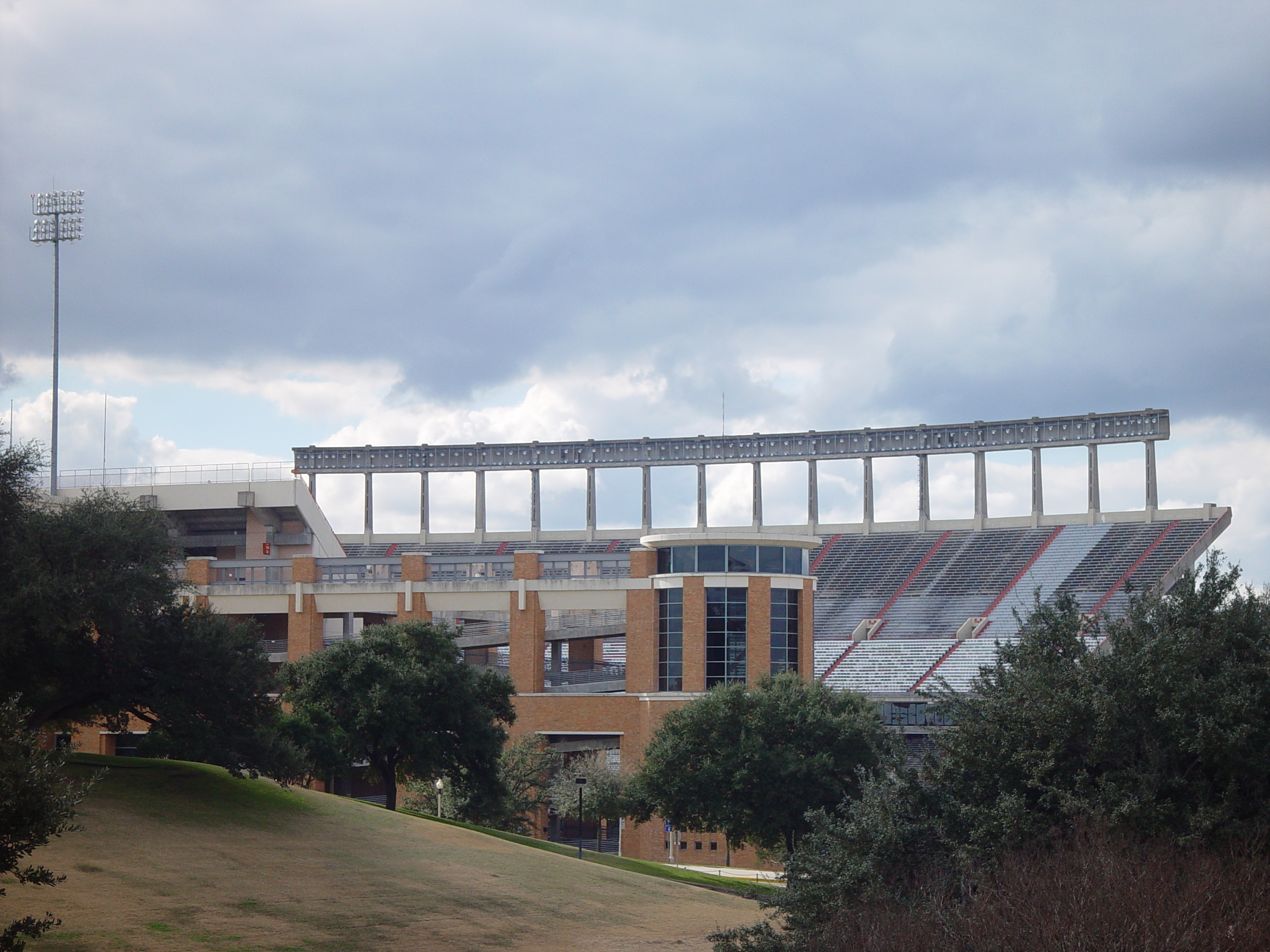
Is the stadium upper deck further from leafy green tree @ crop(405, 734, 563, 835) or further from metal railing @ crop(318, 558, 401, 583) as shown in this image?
leafy green tree @ crop(405, 734, 563, 835)

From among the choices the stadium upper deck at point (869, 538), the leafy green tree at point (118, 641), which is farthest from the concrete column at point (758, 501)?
the leafy green tree at point (118, 641)

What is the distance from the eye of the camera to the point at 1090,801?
84.6 feet

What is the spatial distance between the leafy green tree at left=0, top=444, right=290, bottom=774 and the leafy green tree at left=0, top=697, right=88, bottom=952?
1709 cm

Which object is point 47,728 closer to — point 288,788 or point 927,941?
point 288,788

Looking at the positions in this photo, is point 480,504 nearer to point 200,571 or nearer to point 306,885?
point 200,571

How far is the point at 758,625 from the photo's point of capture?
210ft

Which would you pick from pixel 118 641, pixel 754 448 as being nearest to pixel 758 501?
pixel 754 448

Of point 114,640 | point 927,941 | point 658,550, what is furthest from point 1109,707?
point 658,550

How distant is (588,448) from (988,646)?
3735 centimetres

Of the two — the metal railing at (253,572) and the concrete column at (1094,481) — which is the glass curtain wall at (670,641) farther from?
the concrete column at (1094,481)

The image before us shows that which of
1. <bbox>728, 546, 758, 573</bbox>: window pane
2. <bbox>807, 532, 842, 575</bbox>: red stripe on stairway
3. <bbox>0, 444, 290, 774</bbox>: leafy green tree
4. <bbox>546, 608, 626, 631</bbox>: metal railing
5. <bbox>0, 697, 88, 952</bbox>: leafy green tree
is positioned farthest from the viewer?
<bbox>807, 532, 842, 575</bbox>: red stripe on stairway

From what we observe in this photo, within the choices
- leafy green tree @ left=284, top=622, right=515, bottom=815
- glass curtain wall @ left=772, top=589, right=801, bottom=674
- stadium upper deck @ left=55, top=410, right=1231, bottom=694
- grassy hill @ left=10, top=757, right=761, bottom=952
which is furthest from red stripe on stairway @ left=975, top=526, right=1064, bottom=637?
grassy hill @ left=10, top=757, right=761, bottom=952

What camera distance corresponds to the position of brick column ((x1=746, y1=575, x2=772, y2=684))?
63.9m

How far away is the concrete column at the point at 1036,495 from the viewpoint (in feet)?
315
